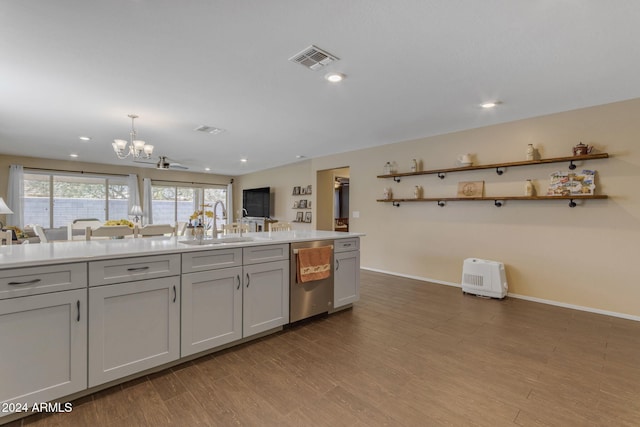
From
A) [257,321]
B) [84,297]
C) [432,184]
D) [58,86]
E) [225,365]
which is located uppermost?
[58,86]

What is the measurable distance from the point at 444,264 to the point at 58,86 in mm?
5353

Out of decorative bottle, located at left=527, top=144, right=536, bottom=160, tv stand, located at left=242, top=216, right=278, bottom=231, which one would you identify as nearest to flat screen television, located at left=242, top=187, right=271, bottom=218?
tv stand, located at left=242, top=216, right=278, bottom=231

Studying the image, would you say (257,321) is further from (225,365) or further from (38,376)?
(38,376)

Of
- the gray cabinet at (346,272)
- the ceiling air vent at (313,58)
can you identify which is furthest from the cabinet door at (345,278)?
the ceiling air vent at (313,58)

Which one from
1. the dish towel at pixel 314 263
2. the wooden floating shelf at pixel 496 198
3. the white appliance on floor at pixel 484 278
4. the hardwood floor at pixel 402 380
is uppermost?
the wooden floating shelf at pixel 496 198

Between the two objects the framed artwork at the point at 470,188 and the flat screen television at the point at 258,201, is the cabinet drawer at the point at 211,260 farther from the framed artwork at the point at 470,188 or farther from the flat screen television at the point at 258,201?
the flat screen television at the point at 258,201

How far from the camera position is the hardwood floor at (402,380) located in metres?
1.72

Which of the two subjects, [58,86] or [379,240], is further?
[379,240]

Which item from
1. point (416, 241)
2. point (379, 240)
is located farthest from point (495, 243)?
point (379, 240)

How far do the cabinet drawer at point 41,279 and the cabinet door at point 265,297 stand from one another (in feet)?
3.67

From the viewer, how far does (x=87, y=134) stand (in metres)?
4.91

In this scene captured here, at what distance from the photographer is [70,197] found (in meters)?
7.48

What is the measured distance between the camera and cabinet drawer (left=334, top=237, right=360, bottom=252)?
334cm

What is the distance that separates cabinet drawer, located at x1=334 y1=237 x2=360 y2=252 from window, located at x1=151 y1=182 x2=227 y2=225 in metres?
6.13
